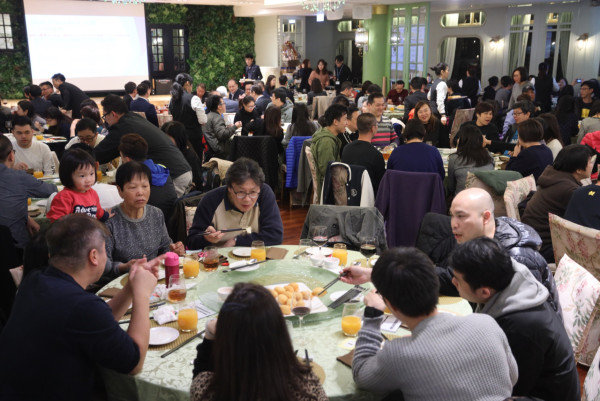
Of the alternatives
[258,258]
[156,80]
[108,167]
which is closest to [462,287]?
[258,258]

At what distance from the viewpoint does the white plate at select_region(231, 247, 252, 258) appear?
3.01 m

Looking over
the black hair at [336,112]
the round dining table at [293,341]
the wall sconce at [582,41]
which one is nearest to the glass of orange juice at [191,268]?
the round dining table at [293,341]

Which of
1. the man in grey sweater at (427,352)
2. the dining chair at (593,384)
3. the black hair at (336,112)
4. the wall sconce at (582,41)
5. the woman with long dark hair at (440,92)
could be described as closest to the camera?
the man in grey sweater at (427,352)

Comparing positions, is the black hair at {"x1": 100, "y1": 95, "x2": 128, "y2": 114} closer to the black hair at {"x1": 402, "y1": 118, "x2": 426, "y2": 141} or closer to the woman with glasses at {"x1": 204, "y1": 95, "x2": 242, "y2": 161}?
the woman with glasses at {"x1": 204, "y1": 95, "x2": 242, "y2": 161}

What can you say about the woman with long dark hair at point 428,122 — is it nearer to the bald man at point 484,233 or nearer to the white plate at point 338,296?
the bald man at point 484,233

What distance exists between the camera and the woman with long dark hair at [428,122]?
6695mm

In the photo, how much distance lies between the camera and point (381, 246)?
11.4ft

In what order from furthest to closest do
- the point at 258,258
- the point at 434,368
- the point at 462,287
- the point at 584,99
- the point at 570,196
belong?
1. the point at 584,99
2. the point at 570,196
3. the point at 258,258
4. the point at 462,287
5. the point at 434,368

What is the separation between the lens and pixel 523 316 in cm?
193

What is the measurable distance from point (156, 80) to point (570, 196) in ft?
40.8

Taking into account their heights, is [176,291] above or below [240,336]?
below

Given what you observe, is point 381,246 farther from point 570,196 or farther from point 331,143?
point 331,143

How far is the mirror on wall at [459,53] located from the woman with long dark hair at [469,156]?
469 inches

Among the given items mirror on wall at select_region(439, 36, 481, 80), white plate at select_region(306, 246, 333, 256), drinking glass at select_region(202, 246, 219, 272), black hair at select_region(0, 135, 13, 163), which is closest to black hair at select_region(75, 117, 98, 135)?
black hair at select_region(0, 135, 13, 163)
